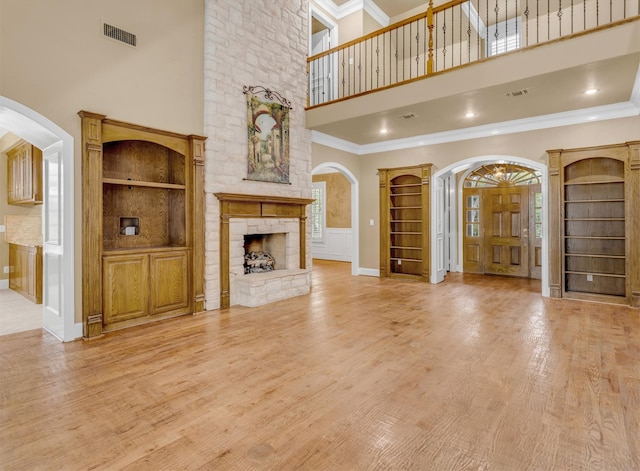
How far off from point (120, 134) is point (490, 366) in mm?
4665

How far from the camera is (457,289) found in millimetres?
6746

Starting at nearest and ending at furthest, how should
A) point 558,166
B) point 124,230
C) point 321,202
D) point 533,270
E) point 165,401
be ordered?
point 165,401
point 124,230
point 558,166
point 533,270
point 321,202

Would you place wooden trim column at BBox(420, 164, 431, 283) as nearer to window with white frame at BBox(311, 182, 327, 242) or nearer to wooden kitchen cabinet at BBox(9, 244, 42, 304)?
window with white frame at BBox(311, 182, 327, 242)

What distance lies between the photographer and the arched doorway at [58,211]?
376cm

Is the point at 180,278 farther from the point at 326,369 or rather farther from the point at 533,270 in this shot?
the point at 533,270

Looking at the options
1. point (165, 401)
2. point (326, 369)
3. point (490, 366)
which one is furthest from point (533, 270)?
point (165, 401)

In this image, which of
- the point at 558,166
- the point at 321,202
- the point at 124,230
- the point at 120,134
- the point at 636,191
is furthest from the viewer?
the point at 321,202

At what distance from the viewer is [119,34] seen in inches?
167

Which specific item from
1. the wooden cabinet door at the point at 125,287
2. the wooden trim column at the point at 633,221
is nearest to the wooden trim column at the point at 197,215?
the wooden cabinet door at the point at 125,287

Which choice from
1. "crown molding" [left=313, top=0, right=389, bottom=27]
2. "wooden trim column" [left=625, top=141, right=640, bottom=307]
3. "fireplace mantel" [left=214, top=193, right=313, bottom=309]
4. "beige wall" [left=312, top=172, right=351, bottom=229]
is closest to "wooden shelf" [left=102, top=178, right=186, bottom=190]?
"fireplace mantel" [left=214, top=193, right=313, bottom=309]

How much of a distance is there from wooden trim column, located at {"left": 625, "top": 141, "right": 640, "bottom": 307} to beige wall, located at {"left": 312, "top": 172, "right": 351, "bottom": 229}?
6828 millimetres

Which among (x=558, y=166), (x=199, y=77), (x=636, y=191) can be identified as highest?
(x=199, y=77)

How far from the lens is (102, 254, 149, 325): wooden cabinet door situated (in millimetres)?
4141

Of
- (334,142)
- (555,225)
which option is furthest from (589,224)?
(334,142)
